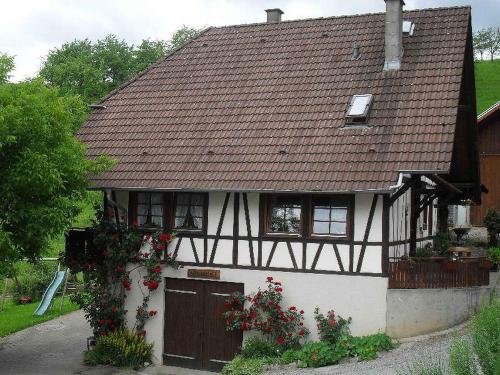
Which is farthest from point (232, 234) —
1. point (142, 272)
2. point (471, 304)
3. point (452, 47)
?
point (452, 47)

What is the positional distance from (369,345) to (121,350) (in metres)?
6.13

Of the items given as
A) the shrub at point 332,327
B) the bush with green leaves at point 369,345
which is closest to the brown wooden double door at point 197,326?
the shrub at point 332,327

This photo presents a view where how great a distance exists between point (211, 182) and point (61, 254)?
4.56m

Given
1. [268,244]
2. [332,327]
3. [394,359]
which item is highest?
[268,244]

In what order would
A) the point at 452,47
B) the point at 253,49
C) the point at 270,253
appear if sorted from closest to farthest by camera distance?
the point at 270,253, the point at 452,47, the point at 253,49

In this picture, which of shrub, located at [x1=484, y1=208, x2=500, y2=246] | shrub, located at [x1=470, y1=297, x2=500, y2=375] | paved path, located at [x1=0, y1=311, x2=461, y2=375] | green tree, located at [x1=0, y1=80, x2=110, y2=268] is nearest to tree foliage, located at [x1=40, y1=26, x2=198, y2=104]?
paved path, located at [x1=0, y1=311, x2=461, y2=375]

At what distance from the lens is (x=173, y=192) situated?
1697 cm

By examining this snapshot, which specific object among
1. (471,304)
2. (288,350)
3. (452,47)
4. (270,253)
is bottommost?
(288,350)

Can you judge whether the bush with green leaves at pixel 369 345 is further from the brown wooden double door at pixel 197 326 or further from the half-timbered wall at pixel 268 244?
the brown wooden double door at pixel 197 326

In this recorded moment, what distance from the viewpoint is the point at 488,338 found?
8.17 metres

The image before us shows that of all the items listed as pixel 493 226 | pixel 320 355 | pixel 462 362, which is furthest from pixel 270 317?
pixel 493 226

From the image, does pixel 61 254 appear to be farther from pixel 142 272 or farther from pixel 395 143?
pixel 395 143

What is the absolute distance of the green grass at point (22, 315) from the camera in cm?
2208

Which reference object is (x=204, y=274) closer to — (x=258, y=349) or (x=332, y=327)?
(x=258, y=349)
